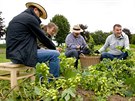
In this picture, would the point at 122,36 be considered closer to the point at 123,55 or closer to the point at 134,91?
the point at 123,55

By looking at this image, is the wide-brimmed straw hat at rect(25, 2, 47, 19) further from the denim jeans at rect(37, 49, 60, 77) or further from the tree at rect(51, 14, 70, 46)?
the tree at rect(51, 14, 70, 46)

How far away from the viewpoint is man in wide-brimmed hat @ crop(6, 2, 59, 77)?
17.3 feet

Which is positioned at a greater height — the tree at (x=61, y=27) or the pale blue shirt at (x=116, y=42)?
the tree at (x=61, y=27)

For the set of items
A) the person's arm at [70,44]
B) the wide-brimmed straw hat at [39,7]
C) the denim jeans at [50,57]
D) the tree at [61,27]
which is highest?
A: the tree at [61,27]

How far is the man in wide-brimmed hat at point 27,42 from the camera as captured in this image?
5258 mm

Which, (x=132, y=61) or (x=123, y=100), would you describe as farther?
(x=132, y=61)

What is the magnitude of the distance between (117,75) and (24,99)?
215cm

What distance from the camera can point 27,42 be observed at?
17.4 feet

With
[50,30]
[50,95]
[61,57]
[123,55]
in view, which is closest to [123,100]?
[50,95]

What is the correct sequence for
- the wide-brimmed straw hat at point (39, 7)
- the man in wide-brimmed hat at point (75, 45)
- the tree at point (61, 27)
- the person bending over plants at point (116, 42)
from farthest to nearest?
the tree at point (61, 27) → the man in wide-brimmed hat at point (75, 45) → the person bending over plants at point (116, 42) → the wide-brimmed straw hat at point (39, 7)

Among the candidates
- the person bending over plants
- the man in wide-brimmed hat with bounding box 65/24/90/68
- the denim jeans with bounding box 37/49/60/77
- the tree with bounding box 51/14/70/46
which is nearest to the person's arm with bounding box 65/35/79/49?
the man in wide-brimmed hat with bounding box 65/24/90/68

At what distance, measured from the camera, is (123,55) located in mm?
7852

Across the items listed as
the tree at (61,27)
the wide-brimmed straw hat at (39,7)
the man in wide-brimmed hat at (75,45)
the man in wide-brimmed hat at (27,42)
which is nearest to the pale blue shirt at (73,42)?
the man in wide-brimmed hat at (75,45)

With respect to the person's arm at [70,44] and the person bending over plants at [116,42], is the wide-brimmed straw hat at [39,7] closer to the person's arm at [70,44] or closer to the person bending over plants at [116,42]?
the person bending over plants at [116,42]
